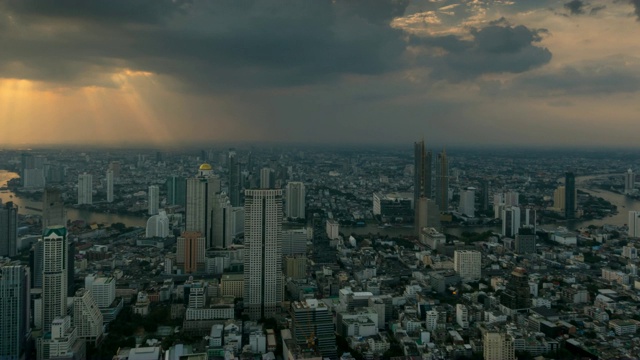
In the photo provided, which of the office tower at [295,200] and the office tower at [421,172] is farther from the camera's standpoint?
the office tower at [421,172]

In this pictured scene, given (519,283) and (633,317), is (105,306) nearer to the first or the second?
(519,283)

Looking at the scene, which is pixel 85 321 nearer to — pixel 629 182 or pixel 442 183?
pixel 442 183

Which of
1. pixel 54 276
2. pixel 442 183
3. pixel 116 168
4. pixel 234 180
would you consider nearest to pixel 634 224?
pixel 442 183

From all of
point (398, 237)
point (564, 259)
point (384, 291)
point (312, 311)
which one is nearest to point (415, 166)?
point (398, 237)

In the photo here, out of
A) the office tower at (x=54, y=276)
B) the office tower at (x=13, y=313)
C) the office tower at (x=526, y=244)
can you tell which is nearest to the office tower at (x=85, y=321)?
the office tower at (x=54, y=276)

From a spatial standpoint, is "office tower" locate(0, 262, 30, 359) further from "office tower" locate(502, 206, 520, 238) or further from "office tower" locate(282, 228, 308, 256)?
"office tower" locate(502, 206, 520, 238)

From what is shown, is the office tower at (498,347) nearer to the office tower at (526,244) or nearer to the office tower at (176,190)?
the office tower at (526,244)
